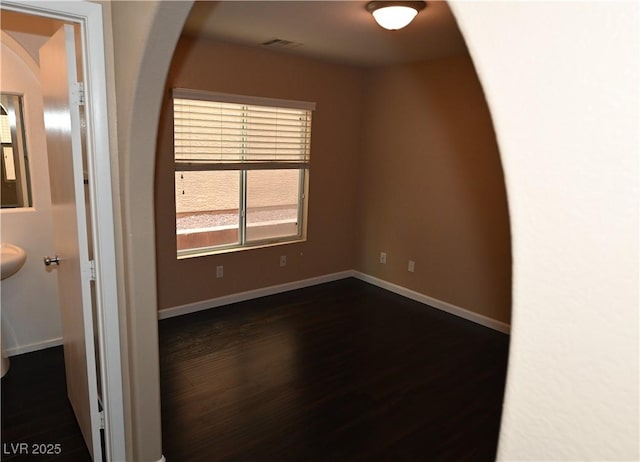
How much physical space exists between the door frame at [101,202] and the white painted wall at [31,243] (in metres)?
1.70

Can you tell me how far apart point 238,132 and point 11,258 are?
2192mm

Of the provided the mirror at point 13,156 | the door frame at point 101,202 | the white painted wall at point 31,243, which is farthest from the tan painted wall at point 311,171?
the door frame at point 101,202

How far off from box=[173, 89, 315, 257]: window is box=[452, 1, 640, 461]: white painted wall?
3674mm

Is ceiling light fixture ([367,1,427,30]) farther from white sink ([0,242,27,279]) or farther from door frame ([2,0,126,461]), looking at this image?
white sink ([0,242,27,279])

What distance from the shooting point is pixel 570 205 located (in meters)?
0.50

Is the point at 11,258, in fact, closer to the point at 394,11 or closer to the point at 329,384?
the point at 329,384

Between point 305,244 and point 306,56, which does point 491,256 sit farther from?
point 306,56

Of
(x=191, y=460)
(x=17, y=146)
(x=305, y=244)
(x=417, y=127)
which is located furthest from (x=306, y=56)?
(x=191, y=460)

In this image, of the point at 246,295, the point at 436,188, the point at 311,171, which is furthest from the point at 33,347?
the point at 436,188

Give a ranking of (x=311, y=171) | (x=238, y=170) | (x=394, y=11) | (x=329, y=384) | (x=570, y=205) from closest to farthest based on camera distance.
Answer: (x=570, y=205)
(x=394, y=11)
(x=329, y=384)
(x=238, y=170)
(x=311, y=171)

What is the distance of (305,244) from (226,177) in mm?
1249

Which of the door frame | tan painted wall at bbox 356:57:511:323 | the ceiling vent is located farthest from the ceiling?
the door frame

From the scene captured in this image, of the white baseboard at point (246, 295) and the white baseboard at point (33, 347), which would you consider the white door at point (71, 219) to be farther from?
the white baseboard at point (246, 295)

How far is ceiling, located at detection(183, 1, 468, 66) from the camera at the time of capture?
2797mm
